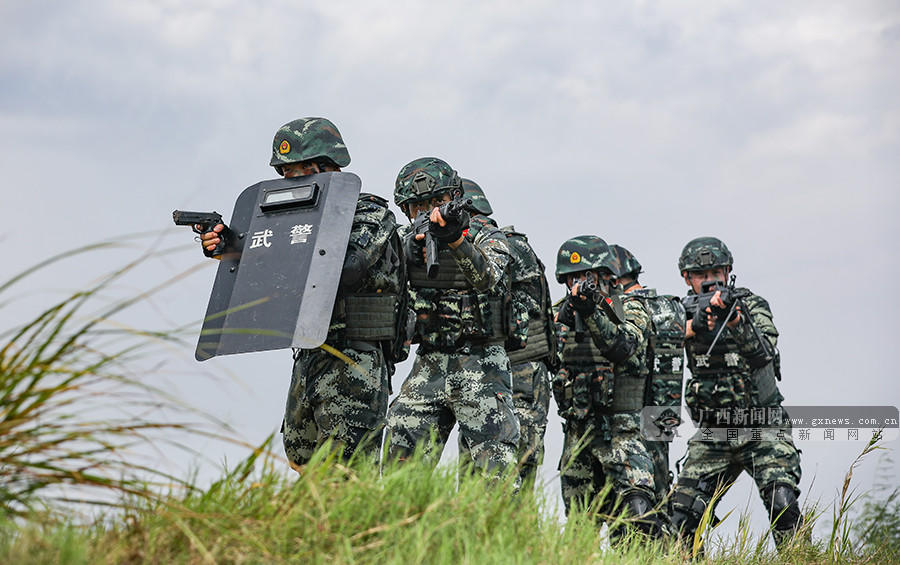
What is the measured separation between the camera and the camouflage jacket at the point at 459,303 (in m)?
5.79

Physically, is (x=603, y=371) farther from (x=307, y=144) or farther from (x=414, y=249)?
(x=307, y=144)

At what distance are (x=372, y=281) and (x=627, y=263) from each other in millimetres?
3571

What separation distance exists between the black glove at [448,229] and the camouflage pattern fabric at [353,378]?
28 cm

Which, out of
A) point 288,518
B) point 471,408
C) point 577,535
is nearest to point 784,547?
point 471,408

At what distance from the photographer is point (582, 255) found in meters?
7.38

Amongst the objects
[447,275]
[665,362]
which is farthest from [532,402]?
[665,362]

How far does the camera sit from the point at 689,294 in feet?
28.5

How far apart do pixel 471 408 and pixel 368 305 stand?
0.86 m

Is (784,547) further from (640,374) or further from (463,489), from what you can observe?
(463,489)

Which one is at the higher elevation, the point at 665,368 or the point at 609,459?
the point at 665,368

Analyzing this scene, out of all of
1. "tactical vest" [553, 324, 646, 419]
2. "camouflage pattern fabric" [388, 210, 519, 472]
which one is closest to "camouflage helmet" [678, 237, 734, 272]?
"tactical vest" [553, 324, 646, 419]

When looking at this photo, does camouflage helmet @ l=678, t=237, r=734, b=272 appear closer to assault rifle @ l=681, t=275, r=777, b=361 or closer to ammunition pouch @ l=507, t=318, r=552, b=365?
assault rifle @ l=681, t=275, r=777, b=361

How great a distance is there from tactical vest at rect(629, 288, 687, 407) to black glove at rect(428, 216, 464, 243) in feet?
10.2

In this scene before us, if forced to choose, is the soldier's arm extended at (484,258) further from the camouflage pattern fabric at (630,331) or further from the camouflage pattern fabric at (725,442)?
the camouflage pattern fabric at (725,442)
